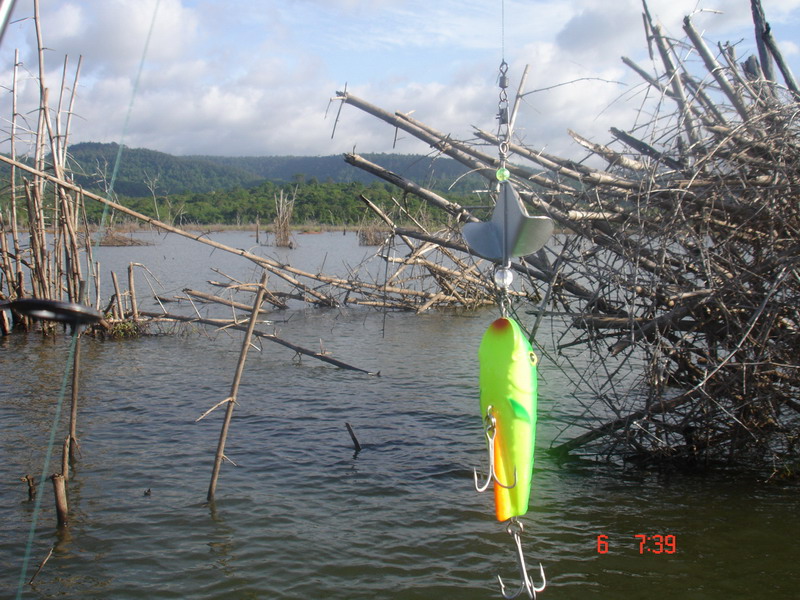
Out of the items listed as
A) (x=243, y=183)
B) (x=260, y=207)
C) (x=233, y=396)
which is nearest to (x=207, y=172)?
(x=243, y=183)

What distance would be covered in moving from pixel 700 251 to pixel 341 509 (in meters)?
3.66

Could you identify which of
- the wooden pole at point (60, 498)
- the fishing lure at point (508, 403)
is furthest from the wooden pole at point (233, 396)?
the fishing lure at point (508, 403)

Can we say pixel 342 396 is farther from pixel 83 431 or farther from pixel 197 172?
pixel 197 172

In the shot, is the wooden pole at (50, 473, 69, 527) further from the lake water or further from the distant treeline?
the distant treeline

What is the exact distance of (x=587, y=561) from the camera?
5.38m

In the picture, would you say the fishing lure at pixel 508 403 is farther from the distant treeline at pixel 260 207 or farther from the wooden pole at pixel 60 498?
the distant treeline at pixel 260 207

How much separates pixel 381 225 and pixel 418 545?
26542mm

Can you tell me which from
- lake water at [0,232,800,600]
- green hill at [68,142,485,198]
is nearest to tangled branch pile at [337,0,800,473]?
lake water at [0,232,800,600]

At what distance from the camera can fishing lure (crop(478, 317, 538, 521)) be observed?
10.7 ft

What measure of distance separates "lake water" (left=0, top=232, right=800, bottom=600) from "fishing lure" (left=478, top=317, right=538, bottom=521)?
2.03 meters

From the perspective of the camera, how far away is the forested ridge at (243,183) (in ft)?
25.6

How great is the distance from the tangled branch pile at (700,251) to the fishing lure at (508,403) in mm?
2711

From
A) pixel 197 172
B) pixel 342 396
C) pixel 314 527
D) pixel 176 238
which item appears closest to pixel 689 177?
pixel 314 527
